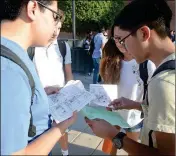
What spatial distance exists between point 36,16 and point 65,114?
499 mm

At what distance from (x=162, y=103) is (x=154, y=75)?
200 mm

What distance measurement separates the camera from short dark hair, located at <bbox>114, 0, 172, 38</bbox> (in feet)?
5.41

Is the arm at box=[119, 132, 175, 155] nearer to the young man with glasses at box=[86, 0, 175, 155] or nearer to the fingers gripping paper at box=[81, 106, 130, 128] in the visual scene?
the young man with glasses at box=[86, 0, 175, 155]

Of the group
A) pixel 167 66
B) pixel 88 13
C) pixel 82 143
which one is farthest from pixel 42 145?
pixel 88 13

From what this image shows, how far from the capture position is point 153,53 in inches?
67.3

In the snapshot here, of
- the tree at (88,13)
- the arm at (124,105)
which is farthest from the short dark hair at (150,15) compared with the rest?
the tree at (88,13)

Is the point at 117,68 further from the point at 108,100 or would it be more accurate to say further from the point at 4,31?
the point at 4,31

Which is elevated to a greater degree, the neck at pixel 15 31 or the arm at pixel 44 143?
the neck at pixel 15 31

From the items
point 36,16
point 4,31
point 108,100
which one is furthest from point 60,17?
point 108,100

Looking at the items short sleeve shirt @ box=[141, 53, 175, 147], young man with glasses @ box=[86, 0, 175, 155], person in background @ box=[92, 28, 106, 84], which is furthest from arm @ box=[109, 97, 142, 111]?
person in background @ box=[92, 28, 106, 84]

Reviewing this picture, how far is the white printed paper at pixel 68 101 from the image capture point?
154 centimetres

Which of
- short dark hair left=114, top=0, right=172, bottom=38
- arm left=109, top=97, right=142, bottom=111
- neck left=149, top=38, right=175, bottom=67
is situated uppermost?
short dark hair left=114, top=0, right=172, bottom=38

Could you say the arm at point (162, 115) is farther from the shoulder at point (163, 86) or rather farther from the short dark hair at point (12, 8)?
the short dark hair at point (12, 8)

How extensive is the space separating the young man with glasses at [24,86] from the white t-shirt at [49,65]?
1.79 meters
